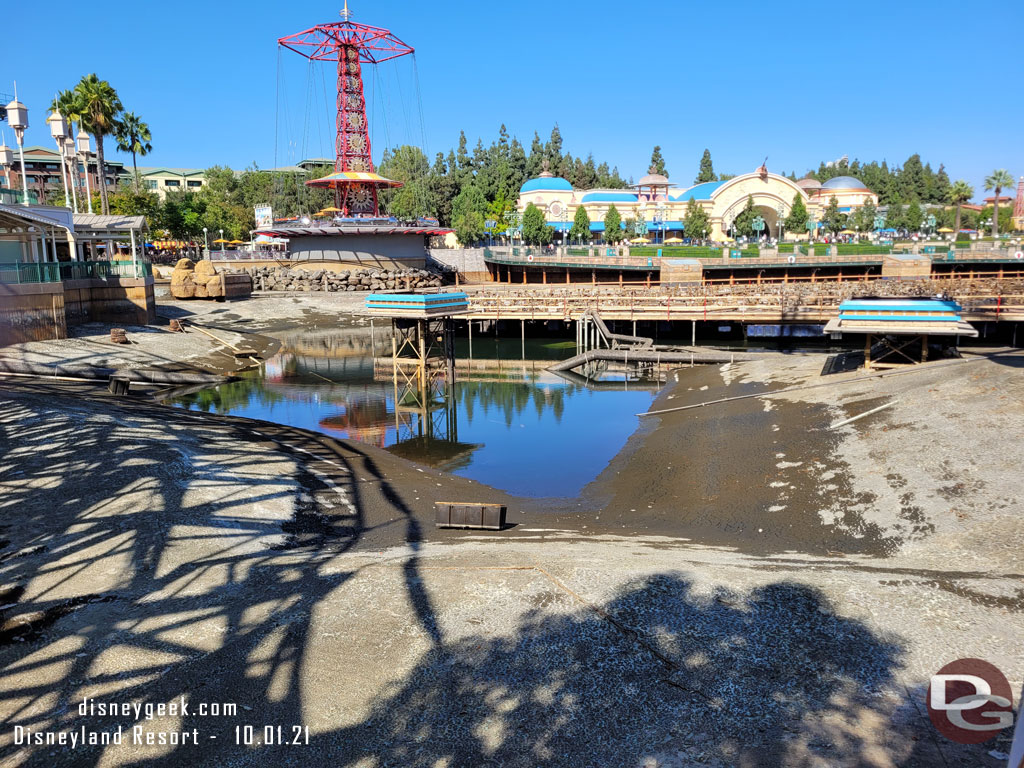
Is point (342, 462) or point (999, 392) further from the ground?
point (999, 392)

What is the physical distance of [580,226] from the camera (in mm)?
92625

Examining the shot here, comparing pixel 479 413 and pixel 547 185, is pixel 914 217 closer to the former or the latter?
pixel 547 185

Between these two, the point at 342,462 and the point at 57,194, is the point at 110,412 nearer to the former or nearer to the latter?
the point at 342,462

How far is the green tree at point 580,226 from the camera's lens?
302 feet

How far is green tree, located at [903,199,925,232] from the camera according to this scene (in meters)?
101

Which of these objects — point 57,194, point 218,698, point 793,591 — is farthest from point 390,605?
point 57,194

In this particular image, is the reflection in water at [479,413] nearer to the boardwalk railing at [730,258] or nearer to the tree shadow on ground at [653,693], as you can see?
the tree shadow on ground at [653,693]

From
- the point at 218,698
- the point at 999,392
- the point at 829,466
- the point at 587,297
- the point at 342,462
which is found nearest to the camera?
the point at 218,698

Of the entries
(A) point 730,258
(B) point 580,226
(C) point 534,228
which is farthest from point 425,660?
(B) point 580,226

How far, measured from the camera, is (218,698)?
7.77m

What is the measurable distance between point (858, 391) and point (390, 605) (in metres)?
18.2

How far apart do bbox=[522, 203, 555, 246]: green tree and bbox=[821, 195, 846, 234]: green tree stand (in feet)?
126

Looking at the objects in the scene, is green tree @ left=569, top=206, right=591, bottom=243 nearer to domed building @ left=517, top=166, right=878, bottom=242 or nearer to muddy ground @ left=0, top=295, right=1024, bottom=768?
domed building @ left=517, top=166, right=878, bottom=242

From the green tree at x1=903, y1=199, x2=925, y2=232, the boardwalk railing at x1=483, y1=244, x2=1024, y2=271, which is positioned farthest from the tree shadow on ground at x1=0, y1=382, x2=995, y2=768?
the green tree at x1=903, y1=199, x2=925, y2=232
